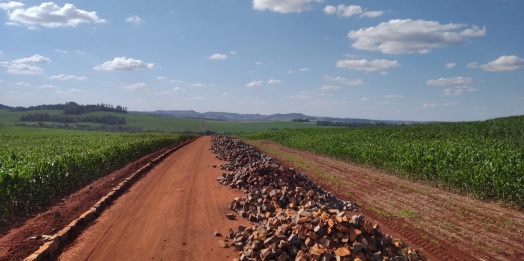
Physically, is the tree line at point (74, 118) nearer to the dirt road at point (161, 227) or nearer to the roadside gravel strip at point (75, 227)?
the roadside gravel strip at point (75, 227)

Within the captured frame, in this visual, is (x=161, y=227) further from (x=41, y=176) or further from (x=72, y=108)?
(x=72, y=108)

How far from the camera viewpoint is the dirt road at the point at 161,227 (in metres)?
8.76

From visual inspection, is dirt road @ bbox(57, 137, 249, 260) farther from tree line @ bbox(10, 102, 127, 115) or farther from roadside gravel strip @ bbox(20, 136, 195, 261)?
tree line @ bbox(10, 102, 127, 115)

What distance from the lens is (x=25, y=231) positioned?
1009cm

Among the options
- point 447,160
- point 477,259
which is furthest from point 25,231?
point 447,160

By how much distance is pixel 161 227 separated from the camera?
35.1 feet

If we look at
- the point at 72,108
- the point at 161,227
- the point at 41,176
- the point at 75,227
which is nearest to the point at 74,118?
the point at 72,108

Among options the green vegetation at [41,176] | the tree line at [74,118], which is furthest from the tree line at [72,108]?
the green vegetation at [41,176]

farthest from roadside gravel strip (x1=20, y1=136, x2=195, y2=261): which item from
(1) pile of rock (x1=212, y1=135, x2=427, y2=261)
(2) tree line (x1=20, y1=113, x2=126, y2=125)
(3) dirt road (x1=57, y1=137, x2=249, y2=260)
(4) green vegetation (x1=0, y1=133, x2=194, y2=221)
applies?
(2) tree line (x1=20, y1=113, x2=126, y2=125)

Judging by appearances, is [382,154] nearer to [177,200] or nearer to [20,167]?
[177,200]

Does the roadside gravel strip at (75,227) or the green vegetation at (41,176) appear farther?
the green vegetation at (41,176)

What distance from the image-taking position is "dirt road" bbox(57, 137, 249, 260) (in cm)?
876

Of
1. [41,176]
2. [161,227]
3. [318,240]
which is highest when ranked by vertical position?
[41,176]

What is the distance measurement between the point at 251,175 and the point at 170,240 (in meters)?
7.08
